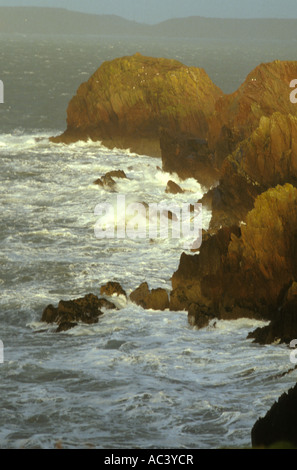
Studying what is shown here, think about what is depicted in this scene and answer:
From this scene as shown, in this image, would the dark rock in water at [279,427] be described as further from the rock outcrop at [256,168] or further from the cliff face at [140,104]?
the cliff face at [140,104]

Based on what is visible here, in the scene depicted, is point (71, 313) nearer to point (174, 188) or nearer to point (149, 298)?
point (149, 298)

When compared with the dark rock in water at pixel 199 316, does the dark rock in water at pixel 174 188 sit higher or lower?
higher

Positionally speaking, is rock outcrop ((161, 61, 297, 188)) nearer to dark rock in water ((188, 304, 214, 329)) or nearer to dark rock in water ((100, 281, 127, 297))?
dark rock in water ((100, 281, 127, 297))

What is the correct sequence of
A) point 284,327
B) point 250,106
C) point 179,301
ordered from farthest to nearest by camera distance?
point 250,106 < point 179,301 < point 284,327

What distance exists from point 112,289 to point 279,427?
40.1ft

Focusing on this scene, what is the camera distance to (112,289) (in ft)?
86.0

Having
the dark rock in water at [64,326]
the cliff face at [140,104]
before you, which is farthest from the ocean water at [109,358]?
the cliff face at [140,104]

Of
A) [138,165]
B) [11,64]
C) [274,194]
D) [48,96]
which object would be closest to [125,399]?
[274,194]

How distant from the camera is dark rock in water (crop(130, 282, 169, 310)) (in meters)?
25.2

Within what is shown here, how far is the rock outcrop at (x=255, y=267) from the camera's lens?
78.0 ft

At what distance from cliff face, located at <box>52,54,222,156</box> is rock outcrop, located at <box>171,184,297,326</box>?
27161 millimetres

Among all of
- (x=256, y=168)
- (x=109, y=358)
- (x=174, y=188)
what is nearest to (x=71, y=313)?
(x=109, y=358)

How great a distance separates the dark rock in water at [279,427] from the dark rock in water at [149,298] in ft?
33.1

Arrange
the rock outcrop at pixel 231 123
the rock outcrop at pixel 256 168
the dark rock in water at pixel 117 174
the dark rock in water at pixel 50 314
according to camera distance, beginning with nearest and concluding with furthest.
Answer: the dark rock in water at pixel 50 314, the rock outcrop at pixel 256 168, the rock outcrop at pixel 231 123, the dark rock in water at pixel 117 174
